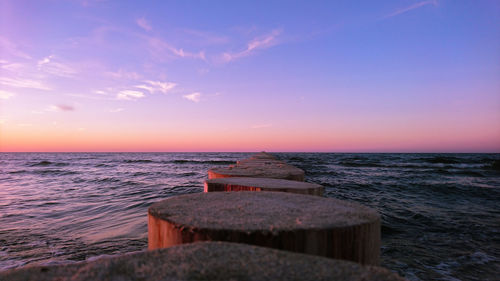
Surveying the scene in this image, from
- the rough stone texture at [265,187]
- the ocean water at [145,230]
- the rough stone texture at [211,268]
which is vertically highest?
the rough stone texture at [265,187]

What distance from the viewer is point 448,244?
484 cm

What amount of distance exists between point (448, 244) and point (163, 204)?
530cm

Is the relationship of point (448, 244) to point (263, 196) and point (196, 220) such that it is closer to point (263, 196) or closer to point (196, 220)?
point (263, 196)

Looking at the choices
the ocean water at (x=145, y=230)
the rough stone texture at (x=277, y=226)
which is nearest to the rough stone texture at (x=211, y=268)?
the rough stone texture at (x=277, y=226)

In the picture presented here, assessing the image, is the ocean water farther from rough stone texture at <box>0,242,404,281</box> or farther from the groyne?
rough stone texture at <box>0,242,404,281</box>

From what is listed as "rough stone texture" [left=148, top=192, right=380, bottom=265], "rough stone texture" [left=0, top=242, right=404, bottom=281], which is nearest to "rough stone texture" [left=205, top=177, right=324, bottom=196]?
"rough stone texture" [left=148, top=192, right=380, bottom=265]

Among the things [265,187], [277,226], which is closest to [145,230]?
[265,187]

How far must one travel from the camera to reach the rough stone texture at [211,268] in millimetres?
875

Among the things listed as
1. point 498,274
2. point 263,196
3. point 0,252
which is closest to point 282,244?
point 263,196

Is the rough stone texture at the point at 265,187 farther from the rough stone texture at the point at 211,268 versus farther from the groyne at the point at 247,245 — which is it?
the rough stone texture at the point at 211,268

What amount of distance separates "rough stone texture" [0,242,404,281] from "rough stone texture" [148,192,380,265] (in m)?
0.14

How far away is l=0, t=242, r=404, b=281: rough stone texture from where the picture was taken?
0.87m

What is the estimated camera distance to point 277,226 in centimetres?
119

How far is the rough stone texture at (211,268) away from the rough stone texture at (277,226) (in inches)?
5.4
